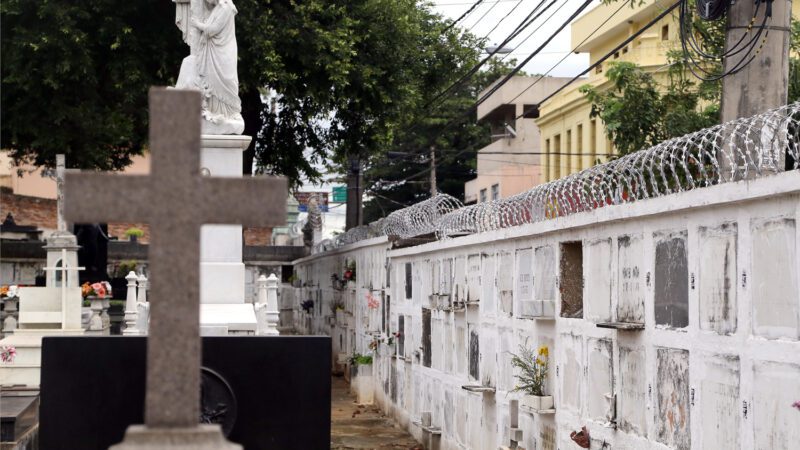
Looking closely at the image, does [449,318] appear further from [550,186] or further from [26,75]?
[26,75]

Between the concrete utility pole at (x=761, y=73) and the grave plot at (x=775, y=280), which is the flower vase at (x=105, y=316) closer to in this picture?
the concrete utility pole at (x=761, y=73)

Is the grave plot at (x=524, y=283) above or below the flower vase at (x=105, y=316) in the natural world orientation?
above

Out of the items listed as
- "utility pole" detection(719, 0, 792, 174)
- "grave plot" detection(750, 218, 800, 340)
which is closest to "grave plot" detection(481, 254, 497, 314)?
"utility pole" detection(719, 0, 792, 174)

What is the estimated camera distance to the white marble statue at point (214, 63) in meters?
12.0

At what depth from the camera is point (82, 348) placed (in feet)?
28.1

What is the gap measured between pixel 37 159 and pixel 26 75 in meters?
3.53

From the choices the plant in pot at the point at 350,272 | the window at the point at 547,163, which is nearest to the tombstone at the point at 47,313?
the plant in pot at the point at 350,272

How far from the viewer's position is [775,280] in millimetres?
7566

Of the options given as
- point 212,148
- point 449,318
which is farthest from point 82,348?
point 449,318

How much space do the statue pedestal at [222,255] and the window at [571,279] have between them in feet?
8.87

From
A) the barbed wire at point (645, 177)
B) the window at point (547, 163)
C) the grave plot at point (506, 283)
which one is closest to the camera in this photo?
the barbed wire at point (645, 177)

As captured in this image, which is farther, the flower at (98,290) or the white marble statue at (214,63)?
the flower at (98,290)

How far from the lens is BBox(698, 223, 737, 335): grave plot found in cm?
816

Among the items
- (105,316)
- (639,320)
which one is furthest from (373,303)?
(639,320)
